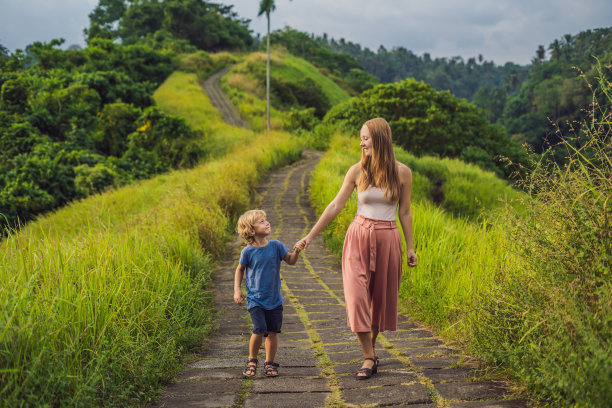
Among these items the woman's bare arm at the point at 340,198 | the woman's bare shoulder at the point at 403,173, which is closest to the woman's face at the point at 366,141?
the woman's bare arm at the point at 340,198

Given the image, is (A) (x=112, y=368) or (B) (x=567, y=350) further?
(A) (x=112, y=368)

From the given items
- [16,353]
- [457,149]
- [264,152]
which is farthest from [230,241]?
[457,149]

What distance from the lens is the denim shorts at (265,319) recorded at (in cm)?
325

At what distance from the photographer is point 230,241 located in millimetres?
7859

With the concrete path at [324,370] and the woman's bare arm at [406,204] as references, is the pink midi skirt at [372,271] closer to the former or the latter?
the woman's bare arm at [406,204]

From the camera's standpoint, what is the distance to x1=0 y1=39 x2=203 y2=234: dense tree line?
53.6 feet

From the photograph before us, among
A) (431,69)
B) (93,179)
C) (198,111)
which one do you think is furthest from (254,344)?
(431,69)

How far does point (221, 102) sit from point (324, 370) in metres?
34.1

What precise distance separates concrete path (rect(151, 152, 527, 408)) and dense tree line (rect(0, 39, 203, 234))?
13.6 metres

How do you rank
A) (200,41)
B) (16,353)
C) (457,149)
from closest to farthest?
(16,353) < (457,149) < (200,41)

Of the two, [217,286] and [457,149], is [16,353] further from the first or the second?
[457,149]

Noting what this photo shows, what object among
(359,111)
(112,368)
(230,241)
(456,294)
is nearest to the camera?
(112,368)

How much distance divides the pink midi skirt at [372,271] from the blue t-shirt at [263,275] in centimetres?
50

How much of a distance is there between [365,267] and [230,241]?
494 centimetres
